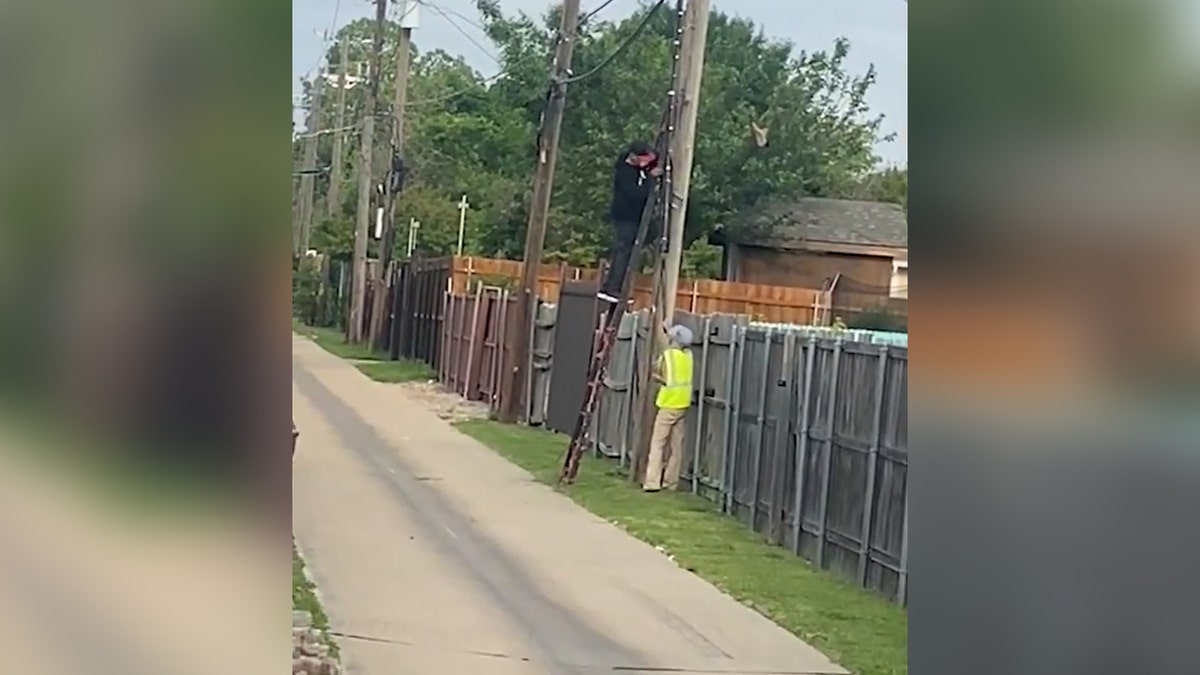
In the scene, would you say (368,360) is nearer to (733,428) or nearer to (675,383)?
(675,383)

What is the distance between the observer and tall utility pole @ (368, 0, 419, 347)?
3.27m

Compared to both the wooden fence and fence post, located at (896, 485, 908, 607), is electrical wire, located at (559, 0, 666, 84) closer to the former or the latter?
the wooden fence

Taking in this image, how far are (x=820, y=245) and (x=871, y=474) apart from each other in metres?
0.66

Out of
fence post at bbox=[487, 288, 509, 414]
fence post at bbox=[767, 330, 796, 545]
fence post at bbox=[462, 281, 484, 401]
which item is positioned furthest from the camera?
fence post at bbox=[767, 330, 796, 545]

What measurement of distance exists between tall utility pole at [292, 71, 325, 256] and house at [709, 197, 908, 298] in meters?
1.14

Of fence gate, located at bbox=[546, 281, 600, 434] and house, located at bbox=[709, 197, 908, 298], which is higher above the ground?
house, located at bbox=[709, 197, 908, 298]

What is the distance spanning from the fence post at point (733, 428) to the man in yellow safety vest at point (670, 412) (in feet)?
0.47

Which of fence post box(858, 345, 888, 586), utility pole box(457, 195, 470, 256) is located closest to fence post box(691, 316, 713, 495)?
fence post box(858, 345, 888, 586)

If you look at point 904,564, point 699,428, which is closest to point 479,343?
point 699,428

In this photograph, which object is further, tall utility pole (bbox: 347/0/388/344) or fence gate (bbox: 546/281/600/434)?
fence gate (bbox: 546/281/600/434)

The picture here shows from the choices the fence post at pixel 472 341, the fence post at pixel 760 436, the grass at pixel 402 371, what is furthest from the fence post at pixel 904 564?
the grass at pixel 402 371
